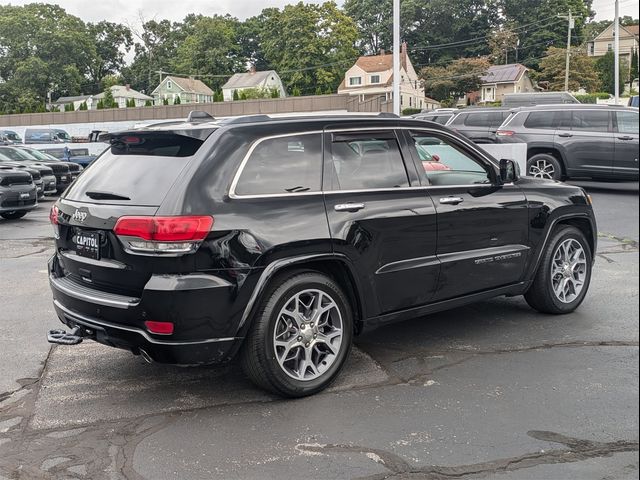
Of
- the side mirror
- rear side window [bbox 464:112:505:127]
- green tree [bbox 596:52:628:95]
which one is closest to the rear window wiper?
the side mirror

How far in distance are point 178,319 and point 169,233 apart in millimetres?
507

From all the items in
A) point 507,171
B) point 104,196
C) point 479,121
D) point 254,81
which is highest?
point 254,81

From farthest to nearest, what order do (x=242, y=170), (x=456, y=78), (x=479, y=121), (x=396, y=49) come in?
(x=456, y=78), (x=396, y=49), (x=479, y=121), (x=242, y=170)

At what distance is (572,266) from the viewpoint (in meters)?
6.24

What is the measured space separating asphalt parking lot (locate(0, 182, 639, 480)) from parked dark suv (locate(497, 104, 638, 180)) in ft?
32.1

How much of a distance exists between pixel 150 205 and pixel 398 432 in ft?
6.58

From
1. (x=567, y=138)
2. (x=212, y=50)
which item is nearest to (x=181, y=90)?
(x=212, y=50)

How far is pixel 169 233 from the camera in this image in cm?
404

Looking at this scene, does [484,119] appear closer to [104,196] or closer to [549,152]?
[549,152]

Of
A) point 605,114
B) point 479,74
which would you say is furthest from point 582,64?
point 605,114

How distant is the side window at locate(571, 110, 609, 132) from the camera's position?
49.4 ft

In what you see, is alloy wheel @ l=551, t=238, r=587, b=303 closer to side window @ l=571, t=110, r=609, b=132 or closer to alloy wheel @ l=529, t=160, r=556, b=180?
side window @ l=571, t=110, r=609, b=132

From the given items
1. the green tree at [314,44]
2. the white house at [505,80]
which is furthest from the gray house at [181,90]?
the white house at [505,80]

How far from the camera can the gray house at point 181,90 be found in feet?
304
